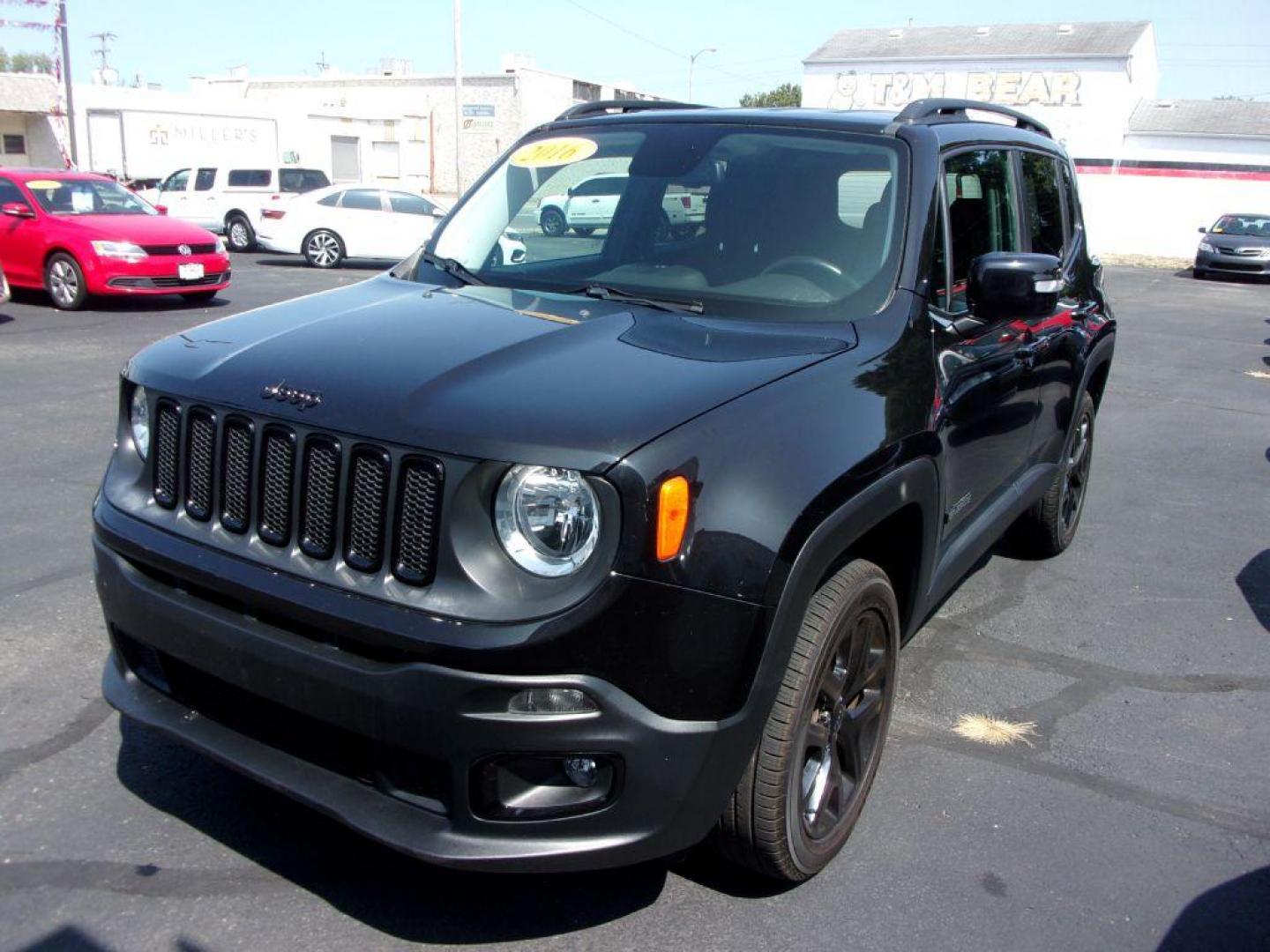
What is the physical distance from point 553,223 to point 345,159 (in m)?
44.1

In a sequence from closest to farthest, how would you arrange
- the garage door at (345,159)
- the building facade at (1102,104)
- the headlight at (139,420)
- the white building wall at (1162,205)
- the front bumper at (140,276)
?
the headlight at (139,420)
the front bumper at (140,276)
the white building wall at (1162,205)
the building facade at (1102,104)
the garage door at (345,159)

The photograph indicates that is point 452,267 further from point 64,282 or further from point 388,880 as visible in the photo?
point 64,282

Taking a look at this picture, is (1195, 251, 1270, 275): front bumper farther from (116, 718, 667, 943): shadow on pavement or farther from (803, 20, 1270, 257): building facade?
(116, 718, 667, 943): shadow on pavement

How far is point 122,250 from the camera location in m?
13.3

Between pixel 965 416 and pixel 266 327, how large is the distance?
210 centimetres

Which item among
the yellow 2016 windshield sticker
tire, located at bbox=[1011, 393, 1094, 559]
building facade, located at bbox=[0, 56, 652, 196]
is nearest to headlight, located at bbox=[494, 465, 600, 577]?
the yellow 2016 windshield sticker

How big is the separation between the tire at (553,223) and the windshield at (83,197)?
11892 mm

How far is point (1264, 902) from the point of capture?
9.98 ft

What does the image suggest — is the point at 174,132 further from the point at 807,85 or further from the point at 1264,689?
the point at 1264,689

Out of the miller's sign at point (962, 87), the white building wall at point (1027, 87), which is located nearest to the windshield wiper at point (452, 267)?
the white building wall at point (1027, 87)

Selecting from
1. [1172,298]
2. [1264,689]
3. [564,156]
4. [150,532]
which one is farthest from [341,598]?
[1172,298]

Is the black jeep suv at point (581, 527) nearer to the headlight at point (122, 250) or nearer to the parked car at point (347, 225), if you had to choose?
the headlight at point (122, 250)

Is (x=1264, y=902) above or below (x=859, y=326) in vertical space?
below

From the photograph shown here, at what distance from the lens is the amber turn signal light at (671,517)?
2.30 meters
